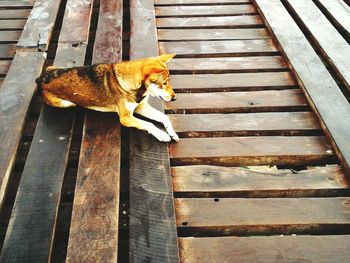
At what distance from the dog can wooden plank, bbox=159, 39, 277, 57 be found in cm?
98

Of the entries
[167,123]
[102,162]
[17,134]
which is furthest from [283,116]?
[17,134]

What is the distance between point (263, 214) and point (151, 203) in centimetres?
73

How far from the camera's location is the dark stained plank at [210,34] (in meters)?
3.87

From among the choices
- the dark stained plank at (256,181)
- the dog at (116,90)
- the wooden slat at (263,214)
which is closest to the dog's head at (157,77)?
the dog at (116,90)

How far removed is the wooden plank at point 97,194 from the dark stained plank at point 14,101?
1.63ft

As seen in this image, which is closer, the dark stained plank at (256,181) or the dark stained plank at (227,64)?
the dark stained plank at (256,181)

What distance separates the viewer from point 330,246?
1982 millimetres

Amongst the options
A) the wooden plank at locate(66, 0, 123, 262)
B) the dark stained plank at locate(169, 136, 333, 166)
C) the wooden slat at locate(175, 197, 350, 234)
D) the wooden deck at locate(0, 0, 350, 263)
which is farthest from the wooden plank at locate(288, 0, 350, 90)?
the wooden plank at locate(66, 0, 123, 262)

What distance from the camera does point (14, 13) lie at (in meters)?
4.23

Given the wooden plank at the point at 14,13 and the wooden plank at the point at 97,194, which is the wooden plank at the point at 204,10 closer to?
the wooden plank at the point at 14,13

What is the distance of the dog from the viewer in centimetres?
267

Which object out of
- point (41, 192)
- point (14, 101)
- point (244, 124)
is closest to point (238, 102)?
point (244, 124)

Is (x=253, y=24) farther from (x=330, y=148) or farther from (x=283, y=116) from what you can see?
(x=330, y=148)

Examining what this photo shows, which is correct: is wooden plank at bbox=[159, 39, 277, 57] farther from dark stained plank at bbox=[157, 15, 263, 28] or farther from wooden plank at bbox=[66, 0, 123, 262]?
wooden plank at bbox=[66, 0, 123, 262]
